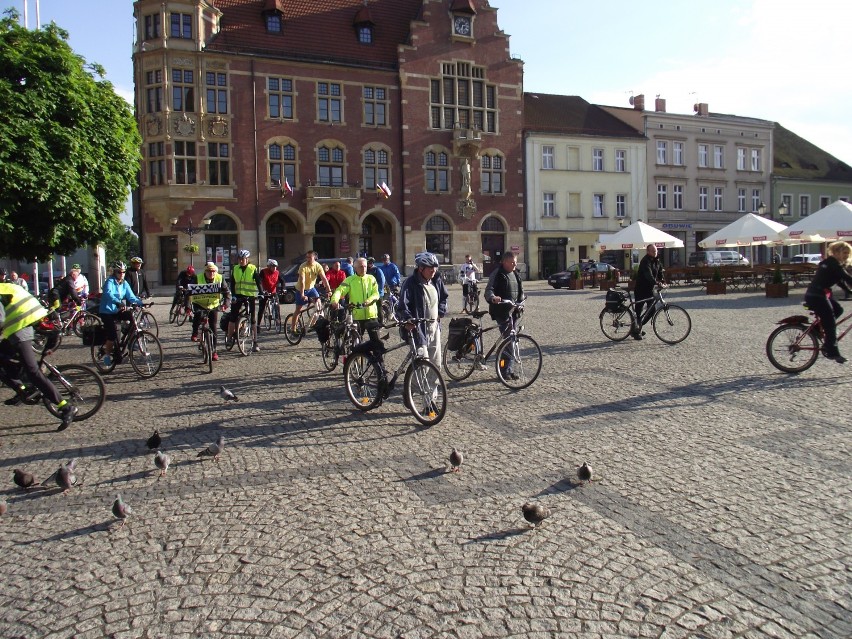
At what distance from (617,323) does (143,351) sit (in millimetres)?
8329

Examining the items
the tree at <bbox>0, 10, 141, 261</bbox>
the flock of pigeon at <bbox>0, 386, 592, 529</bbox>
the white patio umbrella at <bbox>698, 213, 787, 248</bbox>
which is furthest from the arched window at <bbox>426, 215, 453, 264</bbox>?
the flock of pigeon at <bbox>0, 386, 592, 529</bbox>

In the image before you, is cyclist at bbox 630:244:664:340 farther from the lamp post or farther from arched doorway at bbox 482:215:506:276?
arched doorway at bbox 482:215:506:276

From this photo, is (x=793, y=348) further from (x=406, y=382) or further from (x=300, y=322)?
(x=300, y=322)

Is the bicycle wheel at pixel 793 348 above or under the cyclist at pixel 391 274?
under

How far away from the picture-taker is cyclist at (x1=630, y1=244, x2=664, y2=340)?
12.9m

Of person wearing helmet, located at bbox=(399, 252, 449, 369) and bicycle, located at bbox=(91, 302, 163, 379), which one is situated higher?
person wearing helmet, located at bbox=(399, 252, 449, 369)

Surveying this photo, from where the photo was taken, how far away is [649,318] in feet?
42.7

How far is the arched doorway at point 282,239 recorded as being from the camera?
42656 mm

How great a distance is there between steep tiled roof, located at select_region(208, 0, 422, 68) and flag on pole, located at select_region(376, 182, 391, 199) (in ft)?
24.9

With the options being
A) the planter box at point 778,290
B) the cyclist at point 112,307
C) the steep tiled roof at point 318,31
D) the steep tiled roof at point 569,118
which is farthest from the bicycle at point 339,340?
the steep tiled roof at point 569,118

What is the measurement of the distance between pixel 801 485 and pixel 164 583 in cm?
434

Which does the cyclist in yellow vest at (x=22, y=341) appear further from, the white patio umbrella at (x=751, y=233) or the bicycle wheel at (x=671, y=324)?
the white patio umbrella at (x=751, y=233)

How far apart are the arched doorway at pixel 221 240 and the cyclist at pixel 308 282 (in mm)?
26510

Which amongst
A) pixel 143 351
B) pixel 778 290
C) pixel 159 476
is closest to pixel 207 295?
pixel 143 351
